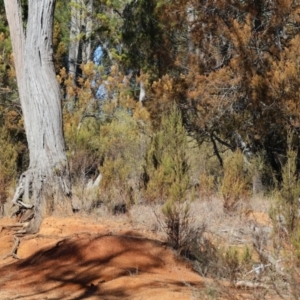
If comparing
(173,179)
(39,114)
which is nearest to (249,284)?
(173,179)

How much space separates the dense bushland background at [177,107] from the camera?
382 inches

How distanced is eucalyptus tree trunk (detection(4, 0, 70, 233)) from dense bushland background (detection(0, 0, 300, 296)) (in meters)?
0.71

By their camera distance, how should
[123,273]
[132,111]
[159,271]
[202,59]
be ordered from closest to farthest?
[123,273] → [159,271] → [202,59] → [132,111]

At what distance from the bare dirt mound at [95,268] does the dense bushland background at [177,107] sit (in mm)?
538

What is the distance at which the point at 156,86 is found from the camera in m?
13.6

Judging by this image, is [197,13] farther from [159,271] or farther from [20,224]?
[159,271]

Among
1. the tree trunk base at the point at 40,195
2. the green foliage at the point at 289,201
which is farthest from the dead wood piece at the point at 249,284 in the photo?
the tree trunk base at the point at 40,195

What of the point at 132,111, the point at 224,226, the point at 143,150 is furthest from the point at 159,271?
the point at 132,111

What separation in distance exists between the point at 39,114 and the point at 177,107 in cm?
364

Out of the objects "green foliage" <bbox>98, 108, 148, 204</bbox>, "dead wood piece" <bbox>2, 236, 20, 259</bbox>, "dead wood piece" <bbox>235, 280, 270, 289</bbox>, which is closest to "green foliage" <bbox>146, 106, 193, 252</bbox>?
"green foliage" <bbox>98, 108, 148, 204</bbox>

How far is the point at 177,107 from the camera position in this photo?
12297 mm

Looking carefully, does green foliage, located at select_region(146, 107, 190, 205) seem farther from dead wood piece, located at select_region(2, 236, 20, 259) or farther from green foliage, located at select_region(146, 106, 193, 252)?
dead wood piece, located at select_region(2, 236, 20, 259)

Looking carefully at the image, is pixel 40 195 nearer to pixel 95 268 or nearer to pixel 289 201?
pixel 95 268

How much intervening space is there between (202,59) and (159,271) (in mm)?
7966
